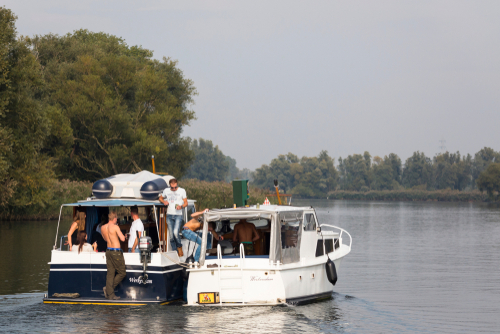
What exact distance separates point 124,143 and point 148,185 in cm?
3928

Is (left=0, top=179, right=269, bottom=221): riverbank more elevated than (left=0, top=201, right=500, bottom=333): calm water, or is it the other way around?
(left=0, top=179, right=269, bottom=221): riverbank

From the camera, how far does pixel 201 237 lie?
15.8m

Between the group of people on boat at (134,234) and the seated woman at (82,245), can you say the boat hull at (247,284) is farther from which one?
the seated woman at (82,245)

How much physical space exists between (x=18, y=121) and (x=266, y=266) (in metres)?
25.7

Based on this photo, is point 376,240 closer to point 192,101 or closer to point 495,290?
point 495,290

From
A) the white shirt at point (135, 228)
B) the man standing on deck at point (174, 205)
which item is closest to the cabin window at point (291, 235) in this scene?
the man standing on deck at point (174, 205)

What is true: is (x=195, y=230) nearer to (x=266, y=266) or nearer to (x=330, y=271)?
(x=266, y=266)

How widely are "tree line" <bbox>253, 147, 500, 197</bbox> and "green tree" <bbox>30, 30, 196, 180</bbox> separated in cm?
10921

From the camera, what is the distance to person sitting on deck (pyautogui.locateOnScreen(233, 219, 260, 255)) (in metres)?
15.5

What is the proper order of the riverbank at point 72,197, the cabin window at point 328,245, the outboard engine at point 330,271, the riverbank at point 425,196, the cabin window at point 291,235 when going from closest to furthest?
1. the cabin window at point 291,235
2. the outboard engine at point 330,271
3. the cabin window at point 328,245
4. the riverbank at point 72,197
5. the riverbank at point 425,196

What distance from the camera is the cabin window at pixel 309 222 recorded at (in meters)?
15.9

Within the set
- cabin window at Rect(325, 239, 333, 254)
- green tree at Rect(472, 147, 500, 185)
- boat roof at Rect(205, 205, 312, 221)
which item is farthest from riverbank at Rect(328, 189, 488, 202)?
boat roof at Rect(205, 205, 312, 221)

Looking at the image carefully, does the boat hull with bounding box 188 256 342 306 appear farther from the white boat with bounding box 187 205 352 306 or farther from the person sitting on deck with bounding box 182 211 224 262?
the person sitting on deck with bounding box 182 211 224 262

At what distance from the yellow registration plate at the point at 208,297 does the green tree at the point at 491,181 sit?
106 meters
